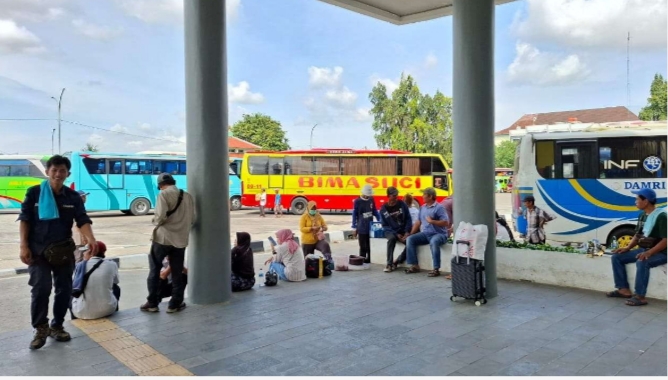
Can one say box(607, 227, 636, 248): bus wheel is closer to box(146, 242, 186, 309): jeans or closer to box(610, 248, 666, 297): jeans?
box(610, 248, 666, 297): jeans

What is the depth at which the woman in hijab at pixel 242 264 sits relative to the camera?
6.53 meters

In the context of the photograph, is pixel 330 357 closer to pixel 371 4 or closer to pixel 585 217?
pixel 371 4

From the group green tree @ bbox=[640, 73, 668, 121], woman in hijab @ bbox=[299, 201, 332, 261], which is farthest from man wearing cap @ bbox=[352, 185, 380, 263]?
green tree @ bbox=[640, 73, 668, 121]

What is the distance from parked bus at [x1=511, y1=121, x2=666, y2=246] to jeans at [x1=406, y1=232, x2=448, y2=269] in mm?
4315

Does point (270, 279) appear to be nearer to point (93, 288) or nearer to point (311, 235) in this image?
point (311, 235)

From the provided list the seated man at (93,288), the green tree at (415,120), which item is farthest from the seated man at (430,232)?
the green tree at (415,120)

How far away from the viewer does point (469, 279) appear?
18.7 feet

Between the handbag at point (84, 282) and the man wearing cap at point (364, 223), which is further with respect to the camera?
the man wearing cap at point (364, 223)

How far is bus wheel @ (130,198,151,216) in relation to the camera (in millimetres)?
22078

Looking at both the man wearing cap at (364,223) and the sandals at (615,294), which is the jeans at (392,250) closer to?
the man wearing cap at (364,223)

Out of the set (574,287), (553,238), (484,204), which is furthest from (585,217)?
(484,204)

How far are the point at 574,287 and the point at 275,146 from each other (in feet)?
167

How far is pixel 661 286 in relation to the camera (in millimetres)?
5723

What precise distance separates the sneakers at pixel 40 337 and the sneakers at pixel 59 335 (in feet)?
0.27
